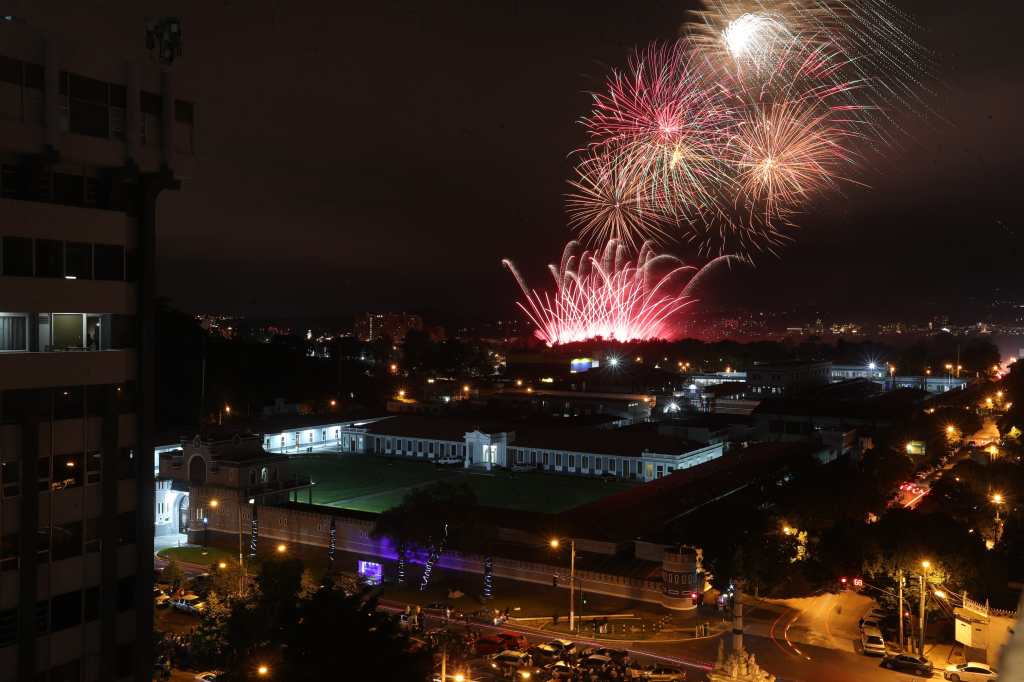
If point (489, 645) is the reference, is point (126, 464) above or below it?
above

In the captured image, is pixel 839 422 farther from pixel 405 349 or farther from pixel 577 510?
pixel 405 349

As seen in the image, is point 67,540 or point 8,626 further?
point 67,540

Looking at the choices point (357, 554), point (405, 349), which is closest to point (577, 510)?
point (357, 554)

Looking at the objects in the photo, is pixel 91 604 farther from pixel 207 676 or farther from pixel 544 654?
pixel 544 654

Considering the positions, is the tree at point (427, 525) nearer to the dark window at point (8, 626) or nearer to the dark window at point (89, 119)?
the dark window at point (8, 626)

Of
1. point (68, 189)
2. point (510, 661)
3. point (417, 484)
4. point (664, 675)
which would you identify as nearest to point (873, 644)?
point (664, 675)

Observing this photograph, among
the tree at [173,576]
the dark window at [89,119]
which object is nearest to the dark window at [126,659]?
the dark window at [89,119]
